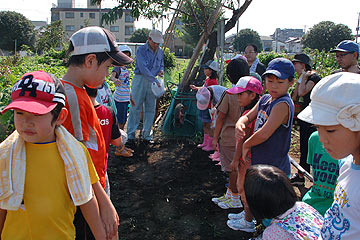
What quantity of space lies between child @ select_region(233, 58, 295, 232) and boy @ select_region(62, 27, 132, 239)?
1279 millimetres

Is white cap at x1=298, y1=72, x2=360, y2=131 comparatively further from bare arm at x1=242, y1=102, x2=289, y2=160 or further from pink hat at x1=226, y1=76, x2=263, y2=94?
pink hat at x1=226, y1=76, x2=263, y2=94

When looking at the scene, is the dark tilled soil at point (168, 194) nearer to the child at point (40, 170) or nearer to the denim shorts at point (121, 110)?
the denim shorts at point (121, 110)

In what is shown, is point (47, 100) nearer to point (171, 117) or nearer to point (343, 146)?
point (343, 146)

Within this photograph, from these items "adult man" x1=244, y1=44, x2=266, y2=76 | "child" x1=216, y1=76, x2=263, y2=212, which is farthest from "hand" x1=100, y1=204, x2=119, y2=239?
"adult man" x1=244, y1=44, x2=266, y2=76

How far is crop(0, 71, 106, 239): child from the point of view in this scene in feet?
4.45

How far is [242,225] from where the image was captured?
304cm

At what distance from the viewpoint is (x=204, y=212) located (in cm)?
345

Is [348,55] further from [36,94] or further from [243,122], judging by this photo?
[36,94]

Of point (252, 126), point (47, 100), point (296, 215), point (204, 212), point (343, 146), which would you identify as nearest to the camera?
point (343, 146)

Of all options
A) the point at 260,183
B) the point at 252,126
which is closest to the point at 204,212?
the point at 252,126

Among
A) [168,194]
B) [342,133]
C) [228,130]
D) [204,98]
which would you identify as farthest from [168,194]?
[342,133]

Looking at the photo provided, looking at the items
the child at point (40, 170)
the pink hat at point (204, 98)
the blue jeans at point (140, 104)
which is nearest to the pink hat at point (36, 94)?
the child at point (40, 170)

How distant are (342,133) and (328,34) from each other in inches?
1906

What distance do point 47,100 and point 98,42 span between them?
1.72ft
